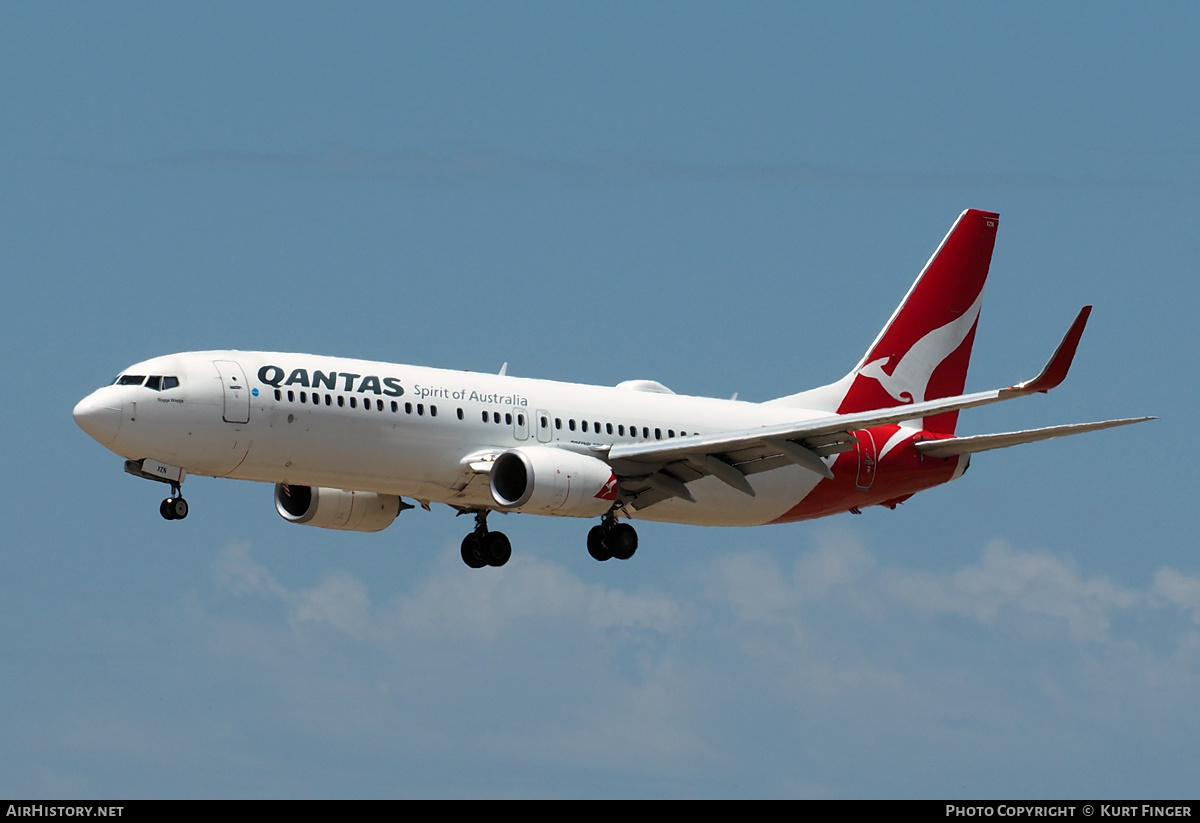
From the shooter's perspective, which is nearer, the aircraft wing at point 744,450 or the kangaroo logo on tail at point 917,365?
the aircraft wing at point 744,450

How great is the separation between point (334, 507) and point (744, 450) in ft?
39.2

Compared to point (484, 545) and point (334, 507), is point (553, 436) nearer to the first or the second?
point (484, 545)

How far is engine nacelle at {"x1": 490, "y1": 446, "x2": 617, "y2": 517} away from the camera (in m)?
54.1

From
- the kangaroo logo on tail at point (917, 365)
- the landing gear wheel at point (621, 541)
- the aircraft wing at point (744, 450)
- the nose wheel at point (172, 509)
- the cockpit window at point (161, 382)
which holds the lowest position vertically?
the nose wheel at point (172, 509)

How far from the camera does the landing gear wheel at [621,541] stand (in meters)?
57.4

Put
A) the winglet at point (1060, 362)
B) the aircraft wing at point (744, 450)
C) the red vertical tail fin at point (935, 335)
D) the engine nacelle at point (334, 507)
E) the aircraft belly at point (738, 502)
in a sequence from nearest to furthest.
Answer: the winglet at point (1060, 362) → the aircraft wing at point (744, 450) → the engine nacelle at point (334, 507) → the aircraft belly at point (738, 502) → the red vertical tail fin at point (935, 335)

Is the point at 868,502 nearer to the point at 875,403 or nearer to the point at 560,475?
the point at 875,403

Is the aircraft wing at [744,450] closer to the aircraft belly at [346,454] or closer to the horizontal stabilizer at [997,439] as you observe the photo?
the horizontal stabilizer at [997,439]

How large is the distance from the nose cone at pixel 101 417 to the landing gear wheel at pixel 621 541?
14225 mm

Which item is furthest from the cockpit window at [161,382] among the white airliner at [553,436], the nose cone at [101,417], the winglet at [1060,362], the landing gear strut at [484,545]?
the winglet at [1060,362]

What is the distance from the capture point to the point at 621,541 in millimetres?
57312

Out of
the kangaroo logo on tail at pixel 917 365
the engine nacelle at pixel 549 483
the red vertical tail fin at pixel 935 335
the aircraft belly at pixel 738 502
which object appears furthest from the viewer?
the kangaroo logo on tail at pixel 917 365

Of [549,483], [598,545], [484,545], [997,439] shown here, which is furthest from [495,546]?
[997,439]
